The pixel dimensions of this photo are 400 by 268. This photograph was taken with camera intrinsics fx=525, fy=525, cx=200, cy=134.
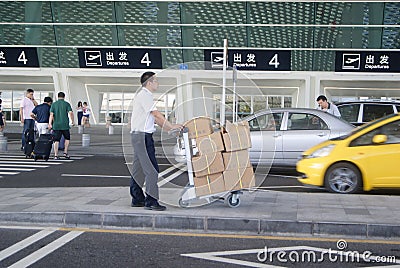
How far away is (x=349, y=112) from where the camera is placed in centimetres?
1415

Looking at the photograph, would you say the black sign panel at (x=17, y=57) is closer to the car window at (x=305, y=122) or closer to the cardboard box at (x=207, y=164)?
the car window at (x=305, y=122)

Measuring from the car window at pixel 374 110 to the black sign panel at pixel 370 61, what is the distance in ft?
28.9

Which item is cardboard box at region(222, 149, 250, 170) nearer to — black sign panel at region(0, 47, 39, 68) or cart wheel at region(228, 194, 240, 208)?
cart wheel at region(228, 194, 240, 208)

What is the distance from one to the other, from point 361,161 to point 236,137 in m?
2.90

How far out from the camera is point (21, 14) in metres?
27.6

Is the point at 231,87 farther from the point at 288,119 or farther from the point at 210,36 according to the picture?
the point at 210,36

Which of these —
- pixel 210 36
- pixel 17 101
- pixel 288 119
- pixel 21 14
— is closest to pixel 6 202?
pixel 288 119

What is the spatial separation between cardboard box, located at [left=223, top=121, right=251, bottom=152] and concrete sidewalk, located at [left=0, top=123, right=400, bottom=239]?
2.83ft

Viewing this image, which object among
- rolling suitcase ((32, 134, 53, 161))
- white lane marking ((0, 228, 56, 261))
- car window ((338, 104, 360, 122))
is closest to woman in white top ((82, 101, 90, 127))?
rolling suitcase ((32, 134, 53, 161))

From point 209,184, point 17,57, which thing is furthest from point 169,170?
point 17,57

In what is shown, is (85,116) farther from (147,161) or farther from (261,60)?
(147,161)

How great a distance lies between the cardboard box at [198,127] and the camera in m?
6.98

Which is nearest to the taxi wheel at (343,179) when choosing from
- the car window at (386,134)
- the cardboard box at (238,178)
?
the car window at (386,134)

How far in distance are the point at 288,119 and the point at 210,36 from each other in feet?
50.1
